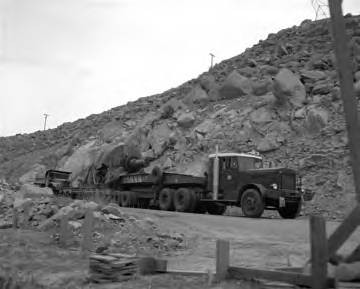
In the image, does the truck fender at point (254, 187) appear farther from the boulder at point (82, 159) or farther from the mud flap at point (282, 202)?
the boulder at point (82, 159)

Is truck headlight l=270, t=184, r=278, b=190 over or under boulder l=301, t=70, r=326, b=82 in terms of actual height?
under

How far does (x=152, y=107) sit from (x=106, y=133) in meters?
5.31

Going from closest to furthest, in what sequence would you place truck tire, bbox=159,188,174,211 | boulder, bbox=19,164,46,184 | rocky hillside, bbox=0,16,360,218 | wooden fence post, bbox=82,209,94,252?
wooden fence post, bbox=82,209,94,252 → truck tire, bbox=159,188,174,211 → rocky hillside, bbox=0,16,360,218 → boulder, bbox=19,164,46,184

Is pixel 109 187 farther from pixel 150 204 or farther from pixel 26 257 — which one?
pixel 26 257

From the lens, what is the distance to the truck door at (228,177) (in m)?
22.6

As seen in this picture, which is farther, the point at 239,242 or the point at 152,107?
the point at 152,107

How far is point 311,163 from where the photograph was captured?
87.5 ft

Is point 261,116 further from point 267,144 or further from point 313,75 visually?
point 313,75

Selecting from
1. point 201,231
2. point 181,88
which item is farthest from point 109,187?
point 181,88

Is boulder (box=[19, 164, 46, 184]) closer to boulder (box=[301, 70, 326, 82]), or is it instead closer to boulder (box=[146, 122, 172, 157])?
boulder (box=[146, 122, 172, 157])

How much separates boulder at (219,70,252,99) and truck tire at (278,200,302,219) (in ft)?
50.4

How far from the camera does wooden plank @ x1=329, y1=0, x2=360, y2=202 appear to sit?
25.5 feet

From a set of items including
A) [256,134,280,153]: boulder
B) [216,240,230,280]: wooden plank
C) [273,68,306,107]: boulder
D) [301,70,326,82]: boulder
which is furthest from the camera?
[301,70,326,82]: boulder

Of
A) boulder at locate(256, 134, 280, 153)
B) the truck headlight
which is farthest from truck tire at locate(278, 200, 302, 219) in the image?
boulder at locate(256, 134, 280, 153)
